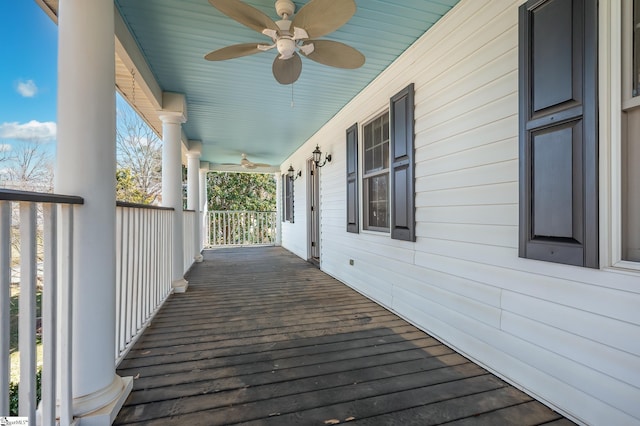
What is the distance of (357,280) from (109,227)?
3111 mm

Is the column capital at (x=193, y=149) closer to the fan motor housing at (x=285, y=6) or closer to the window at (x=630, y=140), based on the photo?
the fan motor housing at (x=285, y=6)

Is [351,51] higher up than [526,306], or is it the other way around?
[351,51]

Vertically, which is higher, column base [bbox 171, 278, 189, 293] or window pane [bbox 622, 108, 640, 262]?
window pane [bbox 622, 108, 640, 262]

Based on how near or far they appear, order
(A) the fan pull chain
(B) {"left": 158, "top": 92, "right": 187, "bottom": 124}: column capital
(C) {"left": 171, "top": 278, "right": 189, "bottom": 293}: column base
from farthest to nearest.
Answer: (C) {"left": 171, "top": 278, "right": 189, "bottom": 293}: column base → (B) {"left": 158, "top": 92, "right": 187, "bottom": 124}: column capital → (A) the fan pull chain

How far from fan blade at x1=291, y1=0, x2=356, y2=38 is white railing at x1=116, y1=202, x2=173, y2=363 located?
170 centimetres

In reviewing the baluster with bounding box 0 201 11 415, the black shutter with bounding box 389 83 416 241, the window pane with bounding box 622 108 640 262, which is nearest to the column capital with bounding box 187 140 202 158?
the black shutter with bounding box 389 83 416 241

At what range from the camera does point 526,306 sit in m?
1.78

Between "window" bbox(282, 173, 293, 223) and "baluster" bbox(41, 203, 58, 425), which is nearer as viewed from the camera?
"baluster" bbox(41, 203, 58, 425)

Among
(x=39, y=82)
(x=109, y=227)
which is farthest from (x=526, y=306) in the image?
(x=39, y=82)

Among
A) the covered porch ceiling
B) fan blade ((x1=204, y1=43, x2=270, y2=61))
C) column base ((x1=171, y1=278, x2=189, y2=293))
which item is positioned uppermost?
the covered porch ceiling

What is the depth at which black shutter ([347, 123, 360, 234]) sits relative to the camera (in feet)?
13.5

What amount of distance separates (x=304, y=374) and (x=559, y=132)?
6.82ft

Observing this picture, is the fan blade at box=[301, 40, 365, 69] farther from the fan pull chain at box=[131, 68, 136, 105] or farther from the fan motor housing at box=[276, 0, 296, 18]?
the fan pull chain at box=[131, 68, 136, 105]

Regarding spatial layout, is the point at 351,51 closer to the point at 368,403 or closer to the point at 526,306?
the point at 526,306
